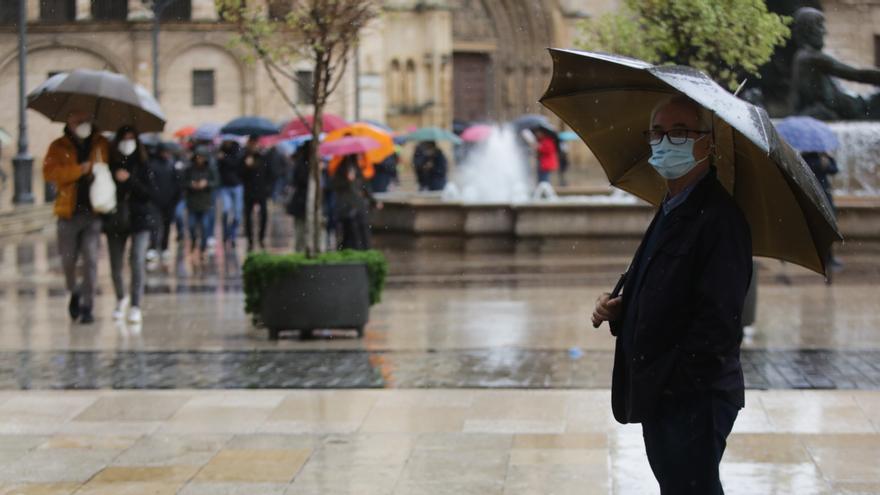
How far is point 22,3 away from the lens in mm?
30078

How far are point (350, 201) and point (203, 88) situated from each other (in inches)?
1254

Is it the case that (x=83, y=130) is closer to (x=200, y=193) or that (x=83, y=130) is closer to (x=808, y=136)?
(x=808, y=136)

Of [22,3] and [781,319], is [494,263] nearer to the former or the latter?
[781,319]

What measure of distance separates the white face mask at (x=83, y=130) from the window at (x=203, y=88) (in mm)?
36025

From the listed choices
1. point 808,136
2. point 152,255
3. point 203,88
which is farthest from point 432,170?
point 808,136

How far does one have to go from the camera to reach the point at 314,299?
11984 mm

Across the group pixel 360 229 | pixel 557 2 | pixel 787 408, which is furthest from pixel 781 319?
pixel 557 2

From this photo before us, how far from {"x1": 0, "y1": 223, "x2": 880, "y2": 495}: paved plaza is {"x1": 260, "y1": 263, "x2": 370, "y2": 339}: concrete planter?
0.62 ft

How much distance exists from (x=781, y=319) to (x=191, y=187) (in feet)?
35.9

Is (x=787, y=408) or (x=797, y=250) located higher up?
(x=797, y=250)

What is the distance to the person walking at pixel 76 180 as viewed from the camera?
1281cm

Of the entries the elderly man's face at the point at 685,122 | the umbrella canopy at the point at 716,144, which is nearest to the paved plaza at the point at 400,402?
the umbrella canopy at the point at 716,144

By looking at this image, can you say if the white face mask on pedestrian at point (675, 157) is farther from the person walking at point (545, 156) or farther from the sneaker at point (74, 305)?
the person walking at point (545, 156)

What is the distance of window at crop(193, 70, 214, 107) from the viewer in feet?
160
